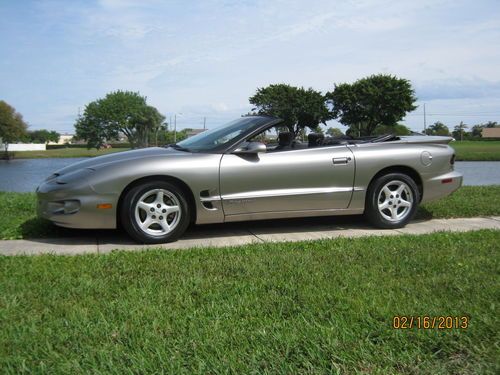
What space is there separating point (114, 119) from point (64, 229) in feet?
246

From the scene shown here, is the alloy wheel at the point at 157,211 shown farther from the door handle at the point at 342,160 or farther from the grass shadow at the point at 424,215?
the grass shadow at the point at 424,215

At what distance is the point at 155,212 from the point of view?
476 centimetres

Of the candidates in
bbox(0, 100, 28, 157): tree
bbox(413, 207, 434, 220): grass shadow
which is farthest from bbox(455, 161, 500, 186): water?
bbox(0, 100, 28, 157): tree

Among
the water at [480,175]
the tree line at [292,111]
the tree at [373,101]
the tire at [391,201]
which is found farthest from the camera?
the tree at [373,101]

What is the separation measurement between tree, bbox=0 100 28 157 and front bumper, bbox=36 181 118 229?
6280cm

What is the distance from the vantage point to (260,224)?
19.1 ft

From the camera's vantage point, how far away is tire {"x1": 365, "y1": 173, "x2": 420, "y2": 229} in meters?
5.49

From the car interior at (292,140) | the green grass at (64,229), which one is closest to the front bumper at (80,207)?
the green grass at (64,229)

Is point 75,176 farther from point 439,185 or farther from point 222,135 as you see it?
point 439,185

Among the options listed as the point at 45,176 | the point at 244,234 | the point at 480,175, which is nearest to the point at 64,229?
the point at 244,234

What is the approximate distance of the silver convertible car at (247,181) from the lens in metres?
4.70

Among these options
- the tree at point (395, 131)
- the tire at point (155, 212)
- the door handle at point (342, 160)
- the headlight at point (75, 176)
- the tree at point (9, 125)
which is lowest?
the tire at point (155, 212)

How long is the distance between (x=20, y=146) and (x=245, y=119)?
101m

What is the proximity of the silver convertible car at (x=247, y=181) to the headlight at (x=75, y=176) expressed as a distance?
0.01m
